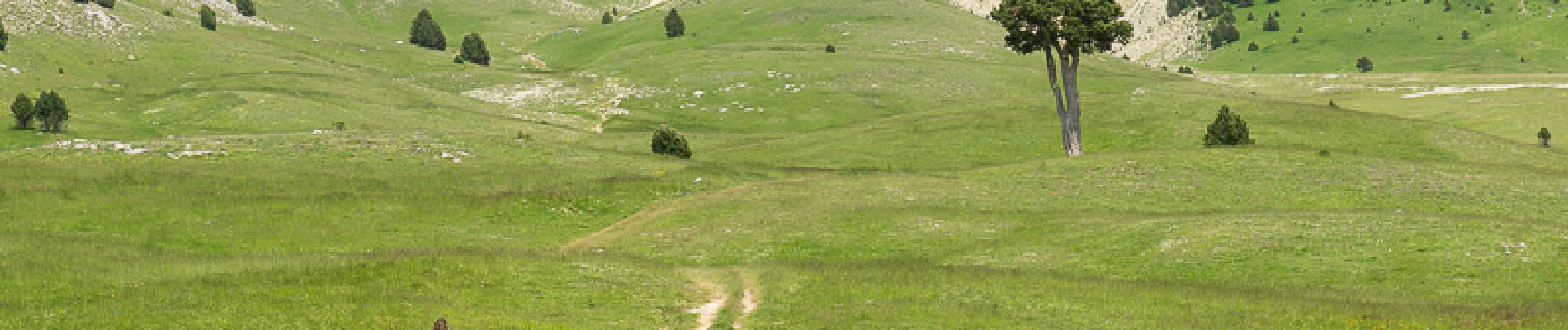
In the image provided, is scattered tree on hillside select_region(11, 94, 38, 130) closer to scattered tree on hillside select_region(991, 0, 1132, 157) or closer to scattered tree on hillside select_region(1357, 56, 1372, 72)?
scattered tree on hillside select_region(991, 0, 1132, 157)

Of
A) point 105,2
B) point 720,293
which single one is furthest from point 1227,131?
point 105,2

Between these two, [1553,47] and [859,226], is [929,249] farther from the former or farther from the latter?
[1553,47]

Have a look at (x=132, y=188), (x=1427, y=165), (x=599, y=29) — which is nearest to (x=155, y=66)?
(x=132, y=188)

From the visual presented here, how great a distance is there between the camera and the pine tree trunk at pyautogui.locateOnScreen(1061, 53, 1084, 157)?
2653 inches

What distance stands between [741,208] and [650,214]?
4056 millimetres

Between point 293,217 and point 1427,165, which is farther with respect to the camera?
point 1427,165

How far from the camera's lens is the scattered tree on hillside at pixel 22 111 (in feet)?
229

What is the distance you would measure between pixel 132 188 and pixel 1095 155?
152 ft

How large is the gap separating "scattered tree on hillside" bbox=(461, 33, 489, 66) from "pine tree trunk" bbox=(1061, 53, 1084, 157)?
94.3 m

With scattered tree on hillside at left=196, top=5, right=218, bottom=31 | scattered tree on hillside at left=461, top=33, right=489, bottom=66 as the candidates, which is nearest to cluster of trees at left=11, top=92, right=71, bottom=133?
scattered tree on hillside at left=196, top=5, right=218, bottom=31

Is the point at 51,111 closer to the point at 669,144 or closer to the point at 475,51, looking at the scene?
the point at 669,144

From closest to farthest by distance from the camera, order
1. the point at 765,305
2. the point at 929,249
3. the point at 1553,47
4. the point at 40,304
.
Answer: the point at 40,304 < the point at 765,305 < the point at 929,249 < the point at 1553,47

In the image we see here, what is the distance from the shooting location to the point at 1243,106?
85812 millimetres

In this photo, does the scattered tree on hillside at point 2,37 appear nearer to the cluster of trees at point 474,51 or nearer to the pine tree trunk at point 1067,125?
the cluster of trees at point 474,51
